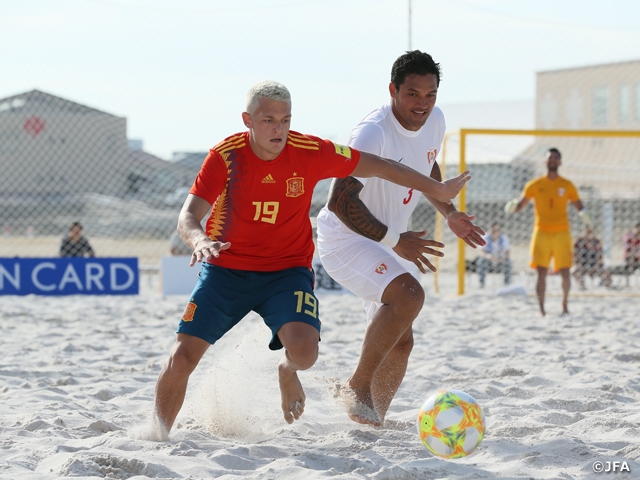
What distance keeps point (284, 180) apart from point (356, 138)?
527 mm

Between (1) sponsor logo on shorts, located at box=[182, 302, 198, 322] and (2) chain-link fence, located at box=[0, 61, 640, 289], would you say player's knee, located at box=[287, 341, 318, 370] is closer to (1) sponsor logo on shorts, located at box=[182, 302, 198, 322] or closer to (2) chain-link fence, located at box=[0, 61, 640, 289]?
(1) sponsor logo on shorts, located at box=[182, 302, 198, 322]

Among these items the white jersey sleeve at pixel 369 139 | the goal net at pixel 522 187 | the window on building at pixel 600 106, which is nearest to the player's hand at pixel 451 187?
the white jersey sleeve at pixel 369 139

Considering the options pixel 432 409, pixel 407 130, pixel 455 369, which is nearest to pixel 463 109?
pixel 455 369

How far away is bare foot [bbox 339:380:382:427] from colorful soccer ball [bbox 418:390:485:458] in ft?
1.28

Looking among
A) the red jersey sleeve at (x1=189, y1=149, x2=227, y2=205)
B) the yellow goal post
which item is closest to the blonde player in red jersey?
the red jersey sleeve at (x1=189, y1=149, x2=227, y2=205)

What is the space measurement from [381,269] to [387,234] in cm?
16

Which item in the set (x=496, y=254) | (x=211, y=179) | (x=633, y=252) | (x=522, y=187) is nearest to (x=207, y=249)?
(x=211, y=179)

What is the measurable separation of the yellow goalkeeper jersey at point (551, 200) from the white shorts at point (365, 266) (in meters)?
5.05

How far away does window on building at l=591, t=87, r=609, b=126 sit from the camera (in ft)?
69.2

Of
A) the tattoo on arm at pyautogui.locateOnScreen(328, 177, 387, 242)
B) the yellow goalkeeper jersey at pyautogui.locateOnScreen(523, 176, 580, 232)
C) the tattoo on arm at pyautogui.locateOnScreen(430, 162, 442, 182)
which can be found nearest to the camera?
the tattoo on arm at pyautogui.locateOnScreen(328, 177, 387, 242)

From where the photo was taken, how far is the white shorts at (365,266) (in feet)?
11.6

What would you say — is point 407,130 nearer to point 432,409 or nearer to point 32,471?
point 432,409

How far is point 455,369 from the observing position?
5055 mm

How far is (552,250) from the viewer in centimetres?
839
